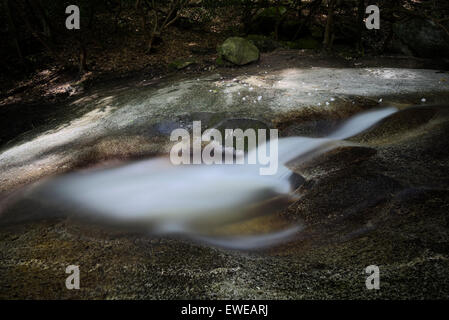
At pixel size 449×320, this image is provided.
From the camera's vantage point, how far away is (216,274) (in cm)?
308

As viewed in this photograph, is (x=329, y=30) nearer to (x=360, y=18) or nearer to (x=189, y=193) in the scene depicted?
(x=360, y=18)

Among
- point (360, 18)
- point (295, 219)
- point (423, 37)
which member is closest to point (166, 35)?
point (360, 18)

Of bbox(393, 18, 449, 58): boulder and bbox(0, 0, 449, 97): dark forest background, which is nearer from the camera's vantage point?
bbox(393, 18, 449, 58): boulder

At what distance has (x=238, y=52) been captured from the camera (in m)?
10.4

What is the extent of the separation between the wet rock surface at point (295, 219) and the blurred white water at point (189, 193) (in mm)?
285

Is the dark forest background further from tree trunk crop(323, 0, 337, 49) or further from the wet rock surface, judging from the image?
the wet rock surface

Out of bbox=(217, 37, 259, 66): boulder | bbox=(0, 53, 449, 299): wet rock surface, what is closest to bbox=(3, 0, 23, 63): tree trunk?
bbox=(0, 53, 449, 299): wet rock surface

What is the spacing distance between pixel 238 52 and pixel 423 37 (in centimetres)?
624

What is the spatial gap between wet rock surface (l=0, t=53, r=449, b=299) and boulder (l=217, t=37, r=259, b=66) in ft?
11.5

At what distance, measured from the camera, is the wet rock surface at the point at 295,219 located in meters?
2.91

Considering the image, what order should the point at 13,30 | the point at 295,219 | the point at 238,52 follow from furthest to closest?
the point at 13,30 < the point at 238,52 < the point at 295,219

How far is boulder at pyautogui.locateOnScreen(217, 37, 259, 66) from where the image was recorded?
33.9 feet

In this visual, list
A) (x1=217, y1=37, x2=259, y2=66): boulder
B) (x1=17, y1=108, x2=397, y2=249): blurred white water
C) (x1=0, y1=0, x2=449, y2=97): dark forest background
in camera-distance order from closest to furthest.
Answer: (x1=17, y1=108, x2=397, y2=249): blurred white water, (x1=217, y1=37, x2=259, y2=66): boulder, (x1=0, y1=0, x2=449, y2=97): dark forest background

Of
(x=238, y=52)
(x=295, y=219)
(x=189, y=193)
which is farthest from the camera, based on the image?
(x=238, y=52)
